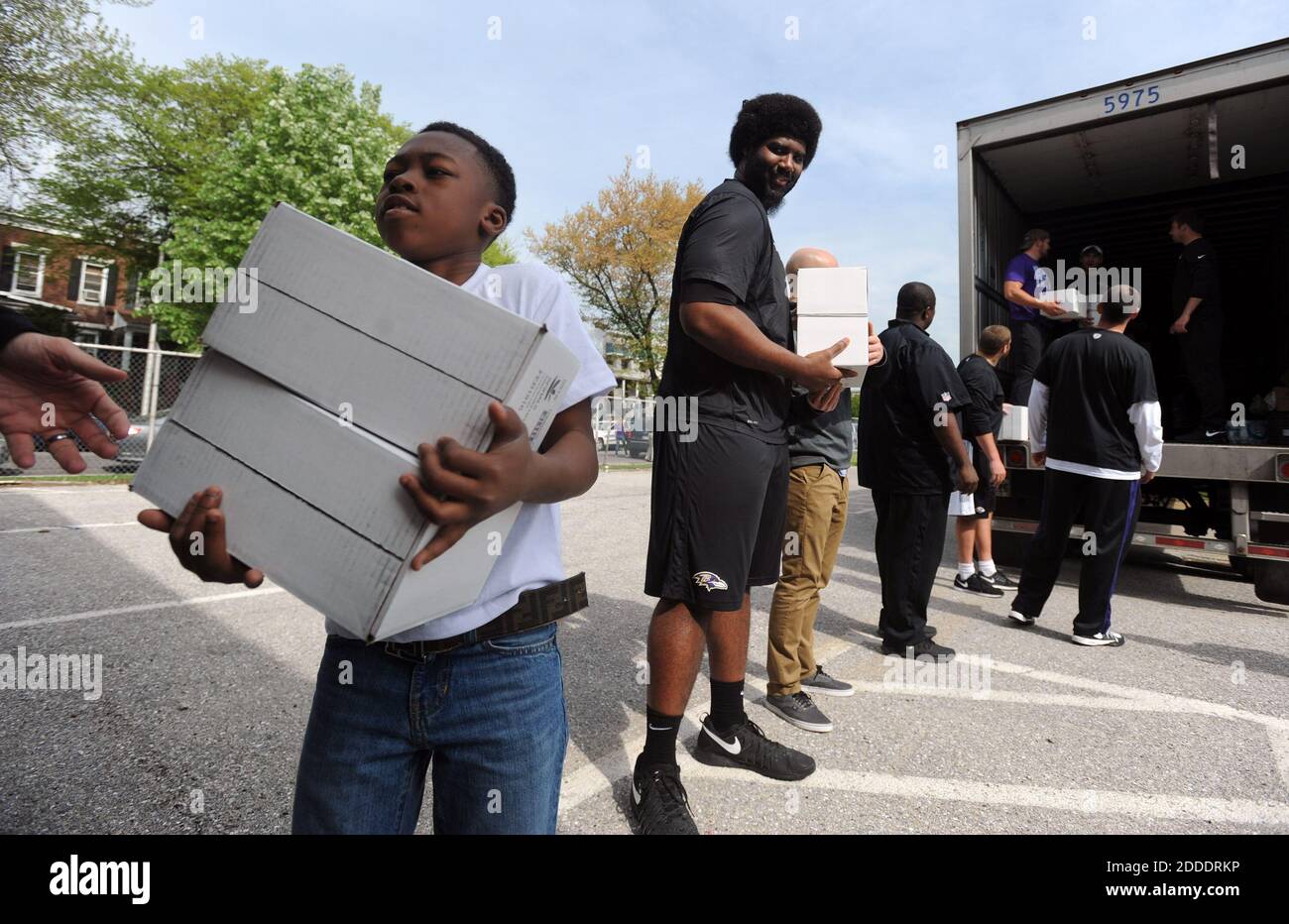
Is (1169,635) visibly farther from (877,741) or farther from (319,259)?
(319,259)

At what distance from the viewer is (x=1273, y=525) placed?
4.61m

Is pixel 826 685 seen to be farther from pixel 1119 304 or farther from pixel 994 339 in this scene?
pixel 994 339

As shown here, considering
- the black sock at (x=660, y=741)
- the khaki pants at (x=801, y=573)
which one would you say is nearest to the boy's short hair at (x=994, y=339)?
the khaki pants at (x=801, y=573)

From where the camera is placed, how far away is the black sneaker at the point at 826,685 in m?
A: 3.23

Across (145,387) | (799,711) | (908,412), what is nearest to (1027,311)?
(908,412)

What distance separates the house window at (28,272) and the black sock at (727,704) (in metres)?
25.3

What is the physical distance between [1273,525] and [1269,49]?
10.8 feet

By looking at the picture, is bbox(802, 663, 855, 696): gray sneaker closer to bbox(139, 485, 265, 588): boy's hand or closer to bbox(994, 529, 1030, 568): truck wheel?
bbox(139, 485, 265, 588): boy's hand

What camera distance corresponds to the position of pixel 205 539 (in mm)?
914

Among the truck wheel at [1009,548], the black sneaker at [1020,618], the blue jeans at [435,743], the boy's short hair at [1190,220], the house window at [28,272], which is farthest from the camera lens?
the house window at [28,272]

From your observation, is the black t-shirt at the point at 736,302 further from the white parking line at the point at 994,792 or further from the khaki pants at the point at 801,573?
the white parking line at the point at 994,792

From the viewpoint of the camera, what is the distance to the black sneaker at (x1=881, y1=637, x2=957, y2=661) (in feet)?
12.3

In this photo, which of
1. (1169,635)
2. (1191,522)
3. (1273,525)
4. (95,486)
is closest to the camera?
(1169,635)
